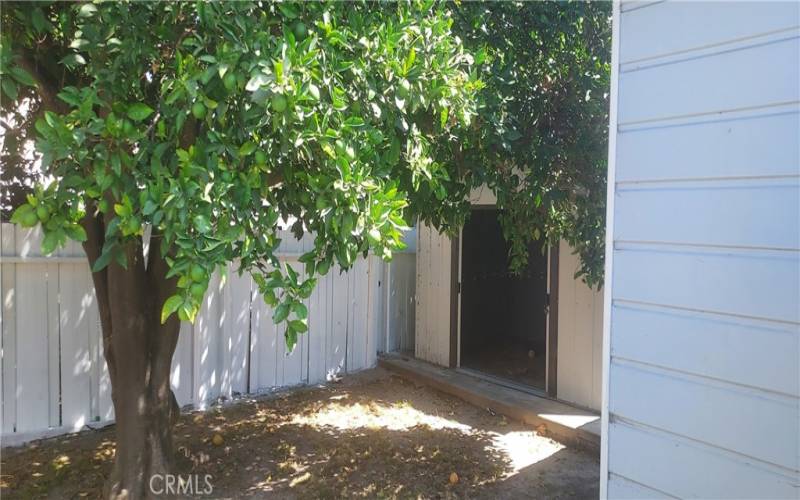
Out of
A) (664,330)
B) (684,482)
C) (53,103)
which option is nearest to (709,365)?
(664,330)

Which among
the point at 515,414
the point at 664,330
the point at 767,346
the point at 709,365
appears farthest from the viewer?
the point at 515,414

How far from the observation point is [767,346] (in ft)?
A: 5.96

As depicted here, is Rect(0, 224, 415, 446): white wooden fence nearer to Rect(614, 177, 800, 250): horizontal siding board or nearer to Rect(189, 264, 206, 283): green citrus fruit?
Rect(189, 264, 206, 283): green citrus fruit

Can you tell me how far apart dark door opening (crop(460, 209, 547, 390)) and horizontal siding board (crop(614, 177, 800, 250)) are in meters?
5.02

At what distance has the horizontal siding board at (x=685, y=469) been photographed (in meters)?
1.83

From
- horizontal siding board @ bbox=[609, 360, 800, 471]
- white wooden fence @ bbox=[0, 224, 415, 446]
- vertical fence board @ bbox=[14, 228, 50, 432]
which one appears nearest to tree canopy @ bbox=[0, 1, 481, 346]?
horizontal siding board @ bbox=[609, 360, 800, 471]

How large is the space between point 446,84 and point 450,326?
188 inches

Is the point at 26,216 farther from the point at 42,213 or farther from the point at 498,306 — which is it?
the point at 498,306

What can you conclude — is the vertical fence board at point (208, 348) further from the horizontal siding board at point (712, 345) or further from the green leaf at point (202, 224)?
the horizontal siding board at point (712, 345)

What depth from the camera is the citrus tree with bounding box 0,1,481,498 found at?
204 centimetres

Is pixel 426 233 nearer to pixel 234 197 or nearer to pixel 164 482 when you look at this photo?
pixel 164 482

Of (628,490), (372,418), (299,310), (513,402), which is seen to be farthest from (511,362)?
(299,310)

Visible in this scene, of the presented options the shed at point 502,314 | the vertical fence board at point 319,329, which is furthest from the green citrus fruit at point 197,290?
the vertical fence board at point 319,329

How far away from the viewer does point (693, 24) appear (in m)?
2.04
